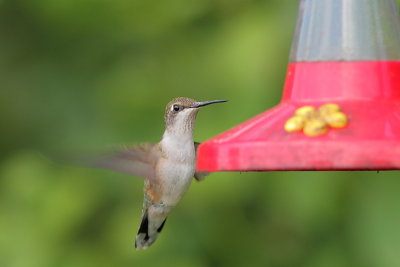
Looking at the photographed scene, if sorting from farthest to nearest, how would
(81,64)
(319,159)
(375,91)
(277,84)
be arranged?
(81,64) < (277,84) < (375,91) < (319,159)

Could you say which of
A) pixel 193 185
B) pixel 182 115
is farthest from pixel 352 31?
pixel 193 185

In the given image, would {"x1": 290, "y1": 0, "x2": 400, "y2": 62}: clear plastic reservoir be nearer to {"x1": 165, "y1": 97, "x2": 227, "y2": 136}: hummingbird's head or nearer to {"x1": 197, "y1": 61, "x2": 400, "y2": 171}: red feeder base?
{"x1": 197, "y1": 61, "x2": 400, "y2": 171}: red feeder base

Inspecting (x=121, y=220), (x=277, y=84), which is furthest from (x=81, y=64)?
(x=277, y=84)


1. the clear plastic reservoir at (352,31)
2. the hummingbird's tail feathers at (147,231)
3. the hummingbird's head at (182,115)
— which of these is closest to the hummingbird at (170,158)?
the hummingbird's head at (182,115)

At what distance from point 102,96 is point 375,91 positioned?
11.6ft

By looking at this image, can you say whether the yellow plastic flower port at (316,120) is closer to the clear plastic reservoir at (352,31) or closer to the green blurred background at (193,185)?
the clear plastic reservoir at (352,31)

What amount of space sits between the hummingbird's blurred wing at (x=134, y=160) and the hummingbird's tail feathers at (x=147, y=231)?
48cm

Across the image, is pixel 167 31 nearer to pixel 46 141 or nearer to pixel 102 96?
pixel 102 96

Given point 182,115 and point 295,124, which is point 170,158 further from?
point 295,124

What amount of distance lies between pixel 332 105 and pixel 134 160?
5.26 ft

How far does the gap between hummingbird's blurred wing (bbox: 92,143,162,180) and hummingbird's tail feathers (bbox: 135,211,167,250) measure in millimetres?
482

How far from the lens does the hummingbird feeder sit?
3.26 meters

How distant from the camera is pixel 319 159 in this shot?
3.25 m

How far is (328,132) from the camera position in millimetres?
3361
